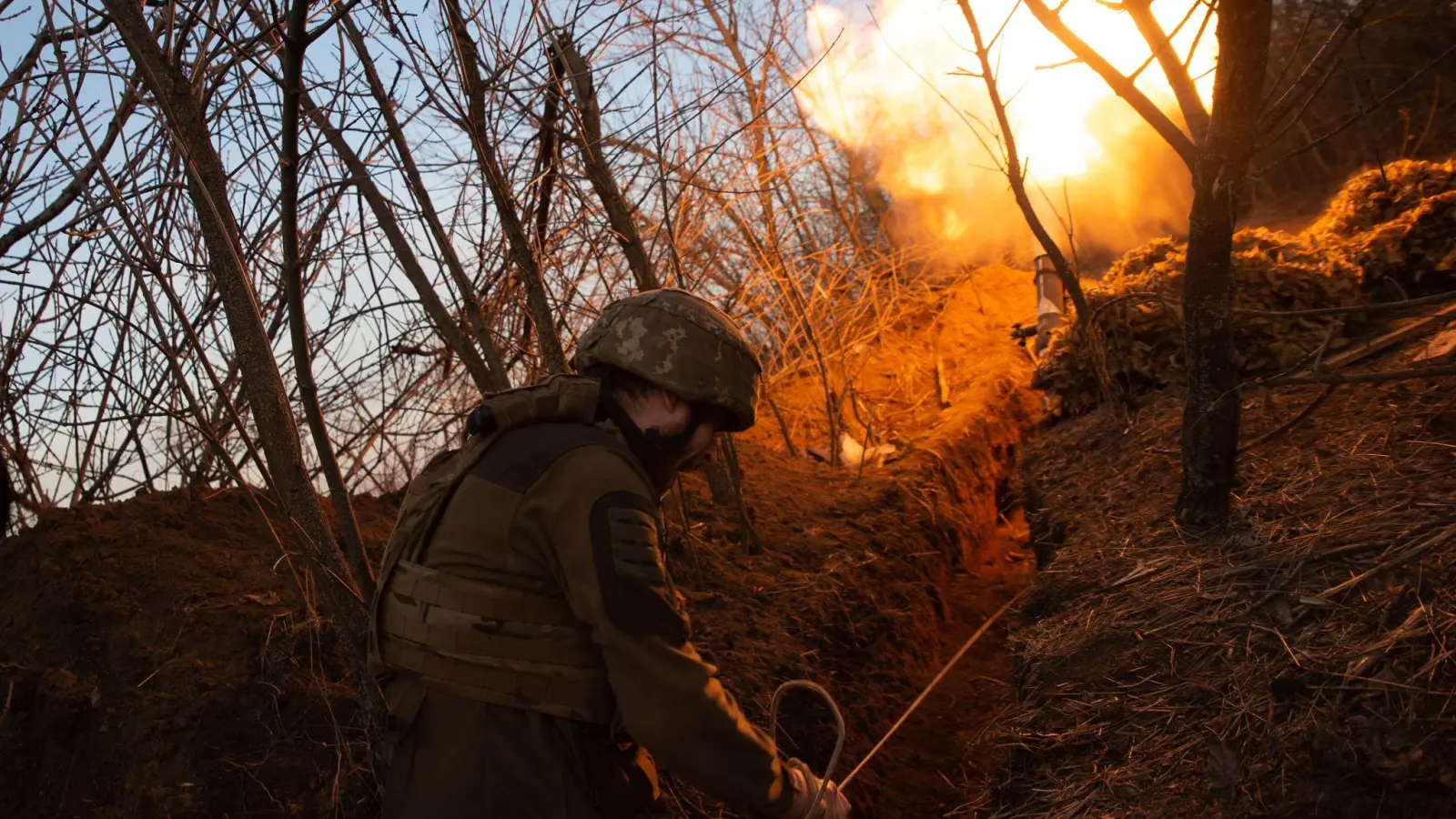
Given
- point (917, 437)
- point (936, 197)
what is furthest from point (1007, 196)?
point (917, 437)

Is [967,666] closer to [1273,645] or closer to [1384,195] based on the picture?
[1273,645]

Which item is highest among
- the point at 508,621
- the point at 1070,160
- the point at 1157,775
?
the point at 1070,160

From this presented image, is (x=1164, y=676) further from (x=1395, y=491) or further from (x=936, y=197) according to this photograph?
(x=936, y=197)

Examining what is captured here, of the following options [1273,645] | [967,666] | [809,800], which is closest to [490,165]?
[809,800]

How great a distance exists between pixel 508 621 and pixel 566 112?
308 centimetres

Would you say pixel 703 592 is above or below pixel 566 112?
below

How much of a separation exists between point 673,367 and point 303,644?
2079 mm

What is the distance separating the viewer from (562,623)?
2.24 m

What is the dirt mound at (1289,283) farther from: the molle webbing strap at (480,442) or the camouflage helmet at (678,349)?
the molle webbing strap at (480,442)

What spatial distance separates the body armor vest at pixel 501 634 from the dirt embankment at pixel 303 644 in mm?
879

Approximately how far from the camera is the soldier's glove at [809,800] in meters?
2.31

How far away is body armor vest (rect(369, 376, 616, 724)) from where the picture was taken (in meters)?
2.21

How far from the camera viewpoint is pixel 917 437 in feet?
26.4

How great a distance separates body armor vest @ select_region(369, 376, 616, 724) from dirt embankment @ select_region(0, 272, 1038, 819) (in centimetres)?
88
